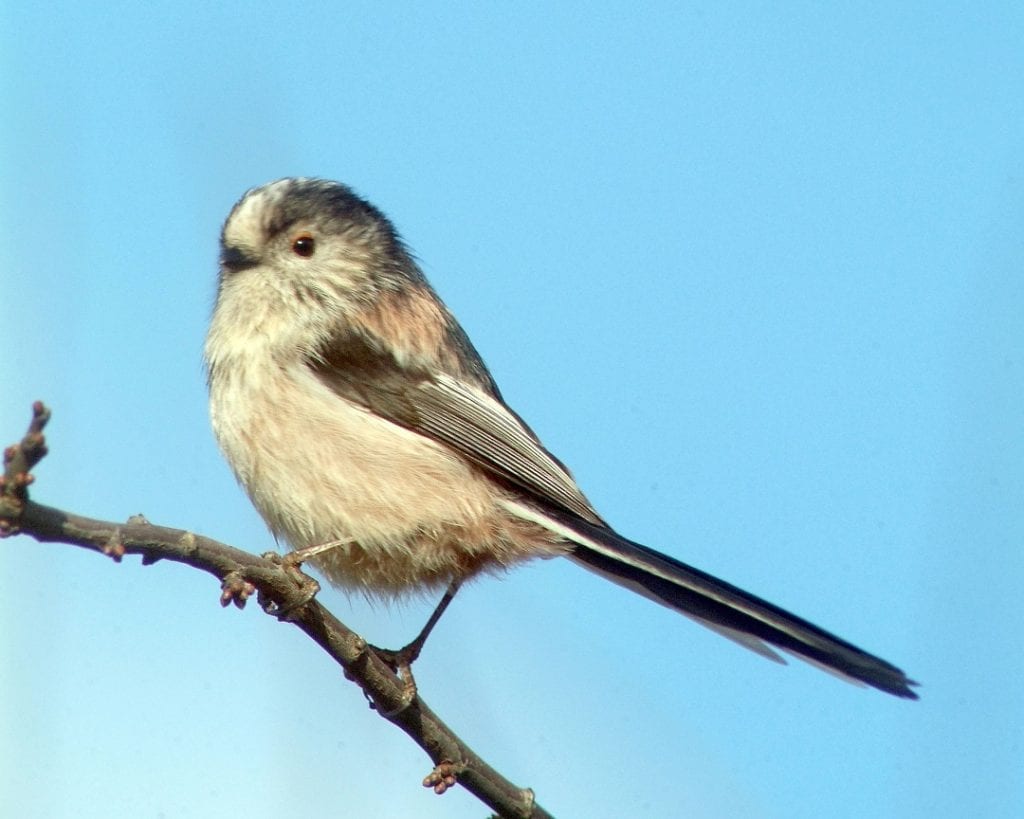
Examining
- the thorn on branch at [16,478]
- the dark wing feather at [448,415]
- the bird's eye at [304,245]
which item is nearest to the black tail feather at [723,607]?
the dark wing feather at [448,415]

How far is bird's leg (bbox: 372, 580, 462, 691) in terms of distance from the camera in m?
3.24

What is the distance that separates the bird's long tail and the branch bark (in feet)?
2.18

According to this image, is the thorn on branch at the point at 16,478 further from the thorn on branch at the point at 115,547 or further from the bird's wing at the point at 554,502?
the bird's wing at the point at 554,502

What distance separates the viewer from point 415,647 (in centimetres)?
333

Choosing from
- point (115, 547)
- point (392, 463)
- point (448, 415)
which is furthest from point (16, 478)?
point (448, 415)

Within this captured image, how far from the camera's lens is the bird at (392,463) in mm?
3215

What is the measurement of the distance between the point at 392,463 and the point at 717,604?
0.88 metres

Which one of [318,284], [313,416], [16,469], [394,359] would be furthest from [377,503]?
[16,469]

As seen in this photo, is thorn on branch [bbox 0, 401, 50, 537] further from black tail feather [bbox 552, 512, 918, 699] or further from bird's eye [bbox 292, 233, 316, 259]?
bird's eye [bbox 292, 233, 316, 259]

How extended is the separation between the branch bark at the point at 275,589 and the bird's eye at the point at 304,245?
1.27 metres

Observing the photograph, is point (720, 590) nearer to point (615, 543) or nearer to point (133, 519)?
point (615, 543)

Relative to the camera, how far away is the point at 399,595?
11.3 ft

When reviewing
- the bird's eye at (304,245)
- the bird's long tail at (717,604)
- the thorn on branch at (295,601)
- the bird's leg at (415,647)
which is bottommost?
the thorn on branch at (295,601)

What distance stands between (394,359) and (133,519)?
5.27ft
